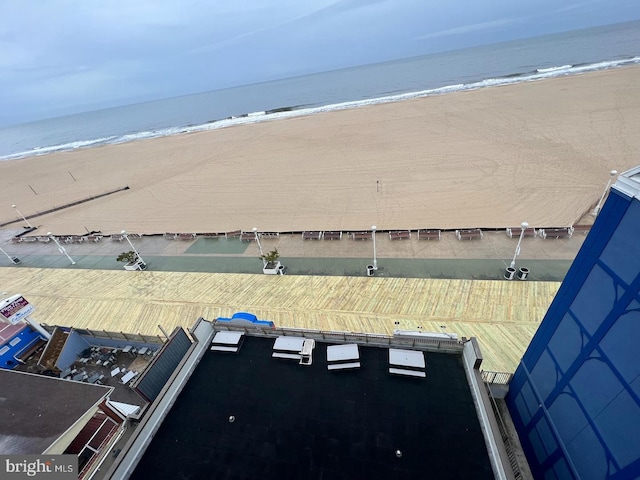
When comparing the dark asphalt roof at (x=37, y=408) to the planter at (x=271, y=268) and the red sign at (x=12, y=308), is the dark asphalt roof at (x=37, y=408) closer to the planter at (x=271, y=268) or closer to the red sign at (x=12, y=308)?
the red sign at (x=12, y=308)

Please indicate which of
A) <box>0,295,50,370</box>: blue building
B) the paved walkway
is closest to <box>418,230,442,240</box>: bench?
the paved walkway

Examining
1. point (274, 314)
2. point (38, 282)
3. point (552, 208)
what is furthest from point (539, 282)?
point (38, 282)

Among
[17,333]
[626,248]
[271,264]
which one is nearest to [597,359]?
[626,248]

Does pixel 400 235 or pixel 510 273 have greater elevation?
pixel 400 235

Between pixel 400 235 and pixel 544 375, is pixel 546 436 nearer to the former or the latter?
pixel 544 375

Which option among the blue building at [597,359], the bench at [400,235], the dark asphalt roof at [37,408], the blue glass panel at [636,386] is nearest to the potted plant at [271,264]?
the bench at [400,235]

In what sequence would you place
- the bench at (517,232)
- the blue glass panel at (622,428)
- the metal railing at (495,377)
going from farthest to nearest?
the bench at (517,232)
the metal railing at (495,377)
the blue glass panel at (622,428)

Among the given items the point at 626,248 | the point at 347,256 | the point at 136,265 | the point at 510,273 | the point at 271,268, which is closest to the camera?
the point at 626,248
